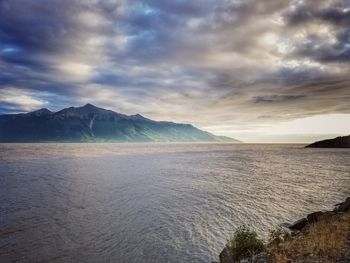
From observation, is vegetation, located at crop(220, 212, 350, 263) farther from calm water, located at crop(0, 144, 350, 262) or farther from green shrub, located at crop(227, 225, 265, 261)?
calm water, located at crop(0, 144, 350, 262)

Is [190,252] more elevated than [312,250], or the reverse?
[312,250]

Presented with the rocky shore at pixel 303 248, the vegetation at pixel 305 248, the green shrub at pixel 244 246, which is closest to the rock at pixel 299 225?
the rocky shore at pixel 303 248

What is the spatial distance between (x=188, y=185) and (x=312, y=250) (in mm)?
45949

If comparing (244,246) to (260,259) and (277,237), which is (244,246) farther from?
(277,237)

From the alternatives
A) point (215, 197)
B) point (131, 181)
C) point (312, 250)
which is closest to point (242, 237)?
point (312, 250)

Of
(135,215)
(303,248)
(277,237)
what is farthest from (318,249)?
(135,215)

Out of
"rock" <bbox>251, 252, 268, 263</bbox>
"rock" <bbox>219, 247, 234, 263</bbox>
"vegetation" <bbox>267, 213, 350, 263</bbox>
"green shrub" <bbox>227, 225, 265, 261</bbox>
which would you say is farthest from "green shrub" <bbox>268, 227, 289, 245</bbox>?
"rock" <bbox>251, 252, 268, 263</bbox>

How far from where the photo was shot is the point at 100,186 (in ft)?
193

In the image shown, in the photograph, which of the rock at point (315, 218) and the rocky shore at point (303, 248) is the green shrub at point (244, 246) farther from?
the rock at point (315, 218)

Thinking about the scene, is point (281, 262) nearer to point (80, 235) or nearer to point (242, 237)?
point (242, 237)

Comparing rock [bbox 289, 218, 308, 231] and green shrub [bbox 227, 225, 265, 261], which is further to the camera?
rock [bbox 289, 218, 308, 231]

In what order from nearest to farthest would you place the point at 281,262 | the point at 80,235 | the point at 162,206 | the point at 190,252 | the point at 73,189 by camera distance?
the point at 281,262
the point at 190,252
the point at 80,235
the point at 162,206
the point at 73,189

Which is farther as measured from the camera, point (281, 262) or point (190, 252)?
point (190, 252)

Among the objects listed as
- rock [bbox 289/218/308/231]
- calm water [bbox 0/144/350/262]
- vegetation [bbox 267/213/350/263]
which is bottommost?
calm water [bbox 0/144/350/262]
